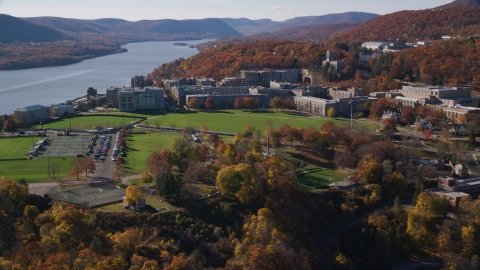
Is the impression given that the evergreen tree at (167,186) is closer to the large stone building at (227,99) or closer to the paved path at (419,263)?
the paved path at (419,263)

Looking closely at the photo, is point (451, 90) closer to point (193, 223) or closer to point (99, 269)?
point (193, 223)

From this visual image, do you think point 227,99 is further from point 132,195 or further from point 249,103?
point 132,195

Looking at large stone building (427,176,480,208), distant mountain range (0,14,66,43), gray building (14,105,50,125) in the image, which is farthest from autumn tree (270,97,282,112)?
distant mountain range (0,14,66,43)

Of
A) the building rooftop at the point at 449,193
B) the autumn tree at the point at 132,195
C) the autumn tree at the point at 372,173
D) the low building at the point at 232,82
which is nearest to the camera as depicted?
the autumn tree at the point at 132,195

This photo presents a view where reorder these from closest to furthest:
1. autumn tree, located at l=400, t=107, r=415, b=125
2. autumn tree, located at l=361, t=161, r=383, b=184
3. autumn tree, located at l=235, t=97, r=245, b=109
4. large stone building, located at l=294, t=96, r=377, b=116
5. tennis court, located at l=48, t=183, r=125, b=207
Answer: tennis court, located at l=48, t=183, r=125, b=207 < autumn tree, located at l=361, t=161, r=383, b=184 < autumn tree, located at l=400, t=107, r=415, b=125 < large stone building, located at l=294, t=96, r=377, b=116 < autumn tree, located at l=235, t=97, r=245, b=109

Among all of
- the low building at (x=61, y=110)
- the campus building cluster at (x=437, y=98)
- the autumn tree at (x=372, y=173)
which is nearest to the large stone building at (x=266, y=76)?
the campus building cluster at (x=437, y=98)

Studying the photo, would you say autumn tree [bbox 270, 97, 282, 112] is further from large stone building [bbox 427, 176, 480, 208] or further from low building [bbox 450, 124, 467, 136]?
large stone building [bbox 427, 176, 480, 208]
